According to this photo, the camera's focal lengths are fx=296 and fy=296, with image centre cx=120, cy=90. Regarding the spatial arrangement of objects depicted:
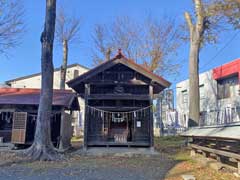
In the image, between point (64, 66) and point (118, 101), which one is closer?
point (118, 101)

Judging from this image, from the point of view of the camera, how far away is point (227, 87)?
1027 inches

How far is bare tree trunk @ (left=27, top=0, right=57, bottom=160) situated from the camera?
13.3 m

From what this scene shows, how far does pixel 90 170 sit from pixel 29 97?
28.2ft

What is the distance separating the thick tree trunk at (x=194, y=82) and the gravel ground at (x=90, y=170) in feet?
18.8

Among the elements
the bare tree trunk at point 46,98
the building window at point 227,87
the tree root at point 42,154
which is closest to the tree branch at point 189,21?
the building window at point 227,87

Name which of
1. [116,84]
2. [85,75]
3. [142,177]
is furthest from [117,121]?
[142,177]

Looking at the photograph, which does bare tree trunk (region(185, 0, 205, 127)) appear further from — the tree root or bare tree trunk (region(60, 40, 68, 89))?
bare tree trunk (region(60, 40, 68, 89))

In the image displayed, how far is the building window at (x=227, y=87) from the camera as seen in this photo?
2488 centimetres

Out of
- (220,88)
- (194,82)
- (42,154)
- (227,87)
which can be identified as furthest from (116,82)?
(220,88)

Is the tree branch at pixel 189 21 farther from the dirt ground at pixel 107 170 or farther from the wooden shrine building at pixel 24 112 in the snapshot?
the dirt ground at pixel 107 170

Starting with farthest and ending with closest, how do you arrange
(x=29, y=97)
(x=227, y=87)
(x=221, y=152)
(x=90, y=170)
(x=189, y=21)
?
1. (x=227, y=87)
2. (x=189, y=21)
3. (x=29, y=97)
4. (x=90, y=170)
5. (x=221, y=152)

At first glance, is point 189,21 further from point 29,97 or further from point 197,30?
point 29,97

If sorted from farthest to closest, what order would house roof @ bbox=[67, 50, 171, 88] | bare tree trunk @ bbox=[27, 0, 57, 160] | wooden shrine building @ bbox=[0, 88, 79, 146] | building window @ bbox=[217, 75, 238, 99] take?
building window @ bbox=[217, 75, 238, 99] → wooden shrine building @ bbox=[0, 88, 79, 146] → house roof @ bbox=[67, 50, 171, 88] → bare tree trunk @ bbox=[27, 0, 57, 160]

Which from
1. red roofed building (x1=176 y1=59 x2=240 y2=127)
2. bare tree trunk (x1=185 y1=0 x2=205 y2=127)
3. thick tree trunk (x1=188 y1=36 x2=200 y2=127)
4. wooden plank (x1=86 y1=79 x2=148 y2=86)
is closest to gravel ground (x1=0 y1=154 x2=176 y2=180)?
wooden plank (x1=86 y1=79 x2=148 y2=86)
